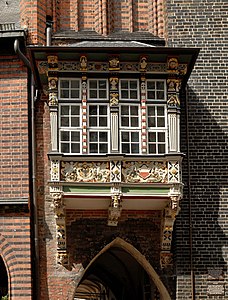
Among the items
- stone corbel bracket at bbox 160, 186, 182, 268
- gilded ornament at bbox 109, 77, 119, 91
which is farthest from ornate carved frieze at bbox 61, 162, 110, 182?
gilded ornament at bbox 109, 77, 119, 91

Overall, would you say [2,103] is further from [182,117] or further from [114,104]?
[182,117]

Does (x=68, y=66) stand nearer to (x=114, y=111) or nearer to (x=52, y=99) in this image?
(x=52, y=99)

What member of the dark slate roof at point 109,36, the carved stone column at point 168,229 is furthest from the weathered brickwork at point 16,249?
the dark slate roof at point 109,36

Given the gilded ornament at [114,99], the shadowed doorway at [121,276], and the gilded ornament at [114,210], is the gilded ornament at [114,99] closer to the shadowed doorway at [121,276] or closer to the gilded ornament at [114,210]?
the gilded ornament at [114,210]

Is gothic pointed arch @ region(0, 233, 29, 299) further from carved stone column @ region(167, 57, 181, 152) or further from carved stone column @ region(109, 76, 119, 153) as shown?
carved stone column @ region(167, 57, 181, 152)

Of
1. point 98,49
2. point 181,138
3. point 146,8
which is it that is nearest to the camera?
point 98,49

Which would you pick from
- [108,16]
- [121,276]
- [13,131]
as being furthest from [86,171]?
[121,276]

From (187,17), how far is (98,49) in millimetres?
3195

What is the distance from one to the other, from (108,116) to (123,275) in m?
11.1

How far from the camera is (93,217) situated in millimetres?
20125

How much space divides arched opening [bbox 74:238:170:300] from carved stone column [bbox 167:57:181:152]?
296cm

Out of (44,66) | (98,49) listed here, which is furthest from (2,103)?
(98,49)

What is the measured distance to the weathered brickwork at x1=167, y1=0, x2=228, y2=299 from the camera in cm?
1986

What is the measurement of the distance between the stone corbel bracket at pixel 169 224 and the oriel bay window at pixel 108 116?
1137 millimetres
